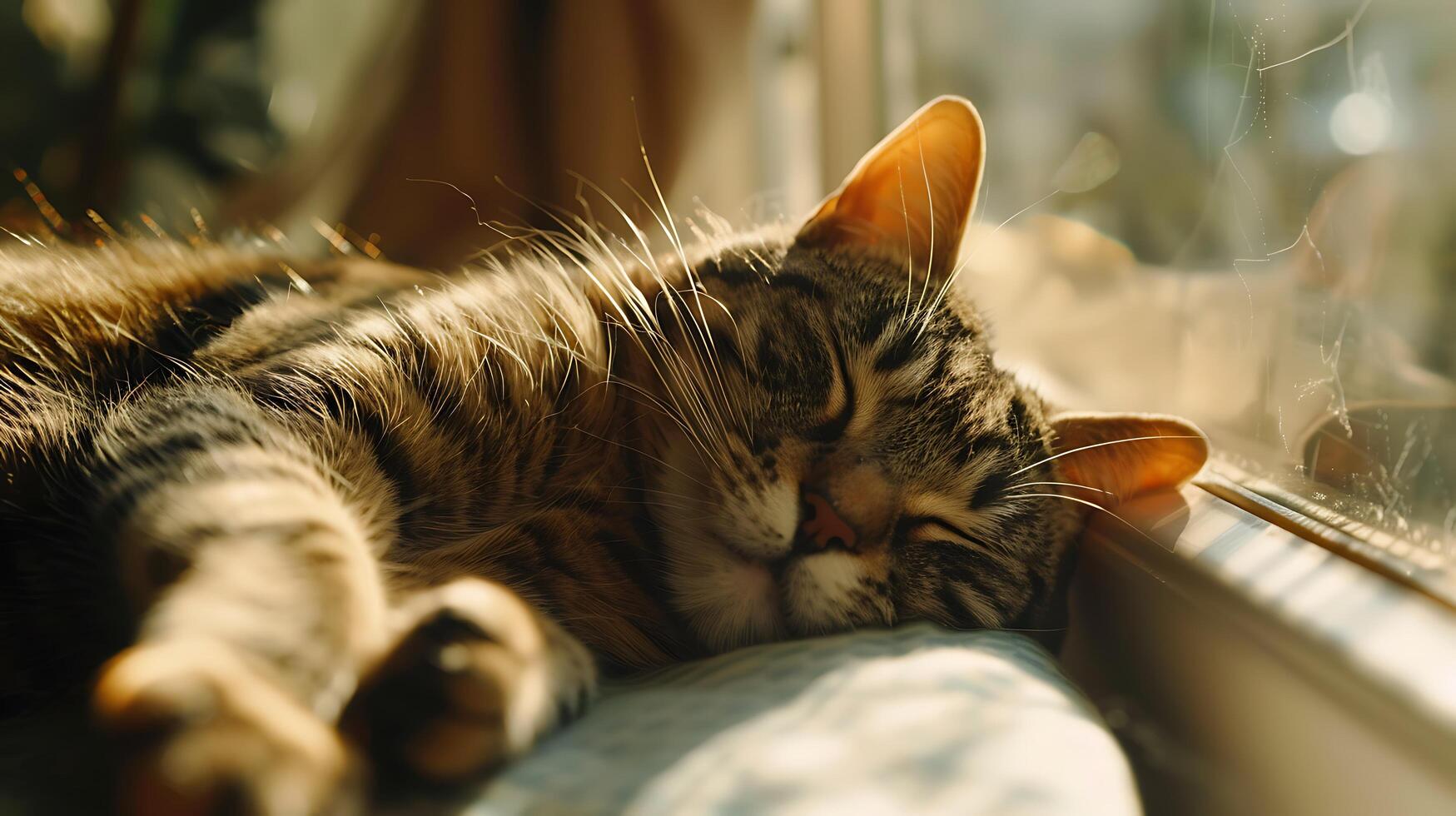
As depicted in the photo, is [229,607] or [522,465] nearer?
[229,607]

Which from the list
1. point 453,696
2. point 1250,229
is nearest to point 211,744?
point 453,696

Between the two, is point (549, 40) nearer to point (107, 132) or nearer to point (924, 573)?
point (107, 132)

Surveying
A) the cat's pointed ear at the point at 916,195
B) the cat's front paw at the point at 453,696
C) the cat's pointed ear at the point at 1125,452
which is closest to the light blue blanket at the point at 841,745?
the cat's front paw at the point at 453,696

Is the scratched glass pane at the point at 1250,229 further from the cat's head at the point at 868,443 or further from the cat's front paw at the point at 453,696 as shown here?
the cat's front paw at the point at 453,696

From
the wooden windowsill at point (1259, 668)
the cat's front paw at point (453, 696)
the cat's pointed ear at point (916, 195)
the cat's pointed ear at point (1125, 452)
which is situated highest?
the cat's pointed ear at point (916, 195)

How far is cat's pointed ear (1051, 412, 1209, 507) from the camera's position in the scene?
826mm

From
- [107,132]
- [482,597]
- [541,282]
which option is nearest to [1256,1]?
[541,282]

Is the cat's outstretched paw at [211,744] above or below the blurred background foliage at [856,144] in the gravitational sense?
below

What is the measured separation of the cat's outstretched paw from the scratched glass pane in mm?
732

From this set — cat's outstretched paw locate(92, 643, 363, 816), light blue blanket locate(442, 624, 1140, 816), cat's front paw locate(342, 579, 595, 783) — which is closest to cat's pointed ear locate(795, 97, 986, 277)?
light blue blanket locate(442, 624, 1140, 816)

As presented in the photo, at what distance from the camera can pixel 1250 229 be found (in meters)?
0.87

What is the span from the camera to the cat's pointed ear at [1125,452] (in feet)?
2.71

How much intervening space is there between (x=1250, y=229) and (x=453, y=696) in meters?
0.87

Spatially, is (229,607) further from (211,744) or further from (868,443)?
(868,443)
